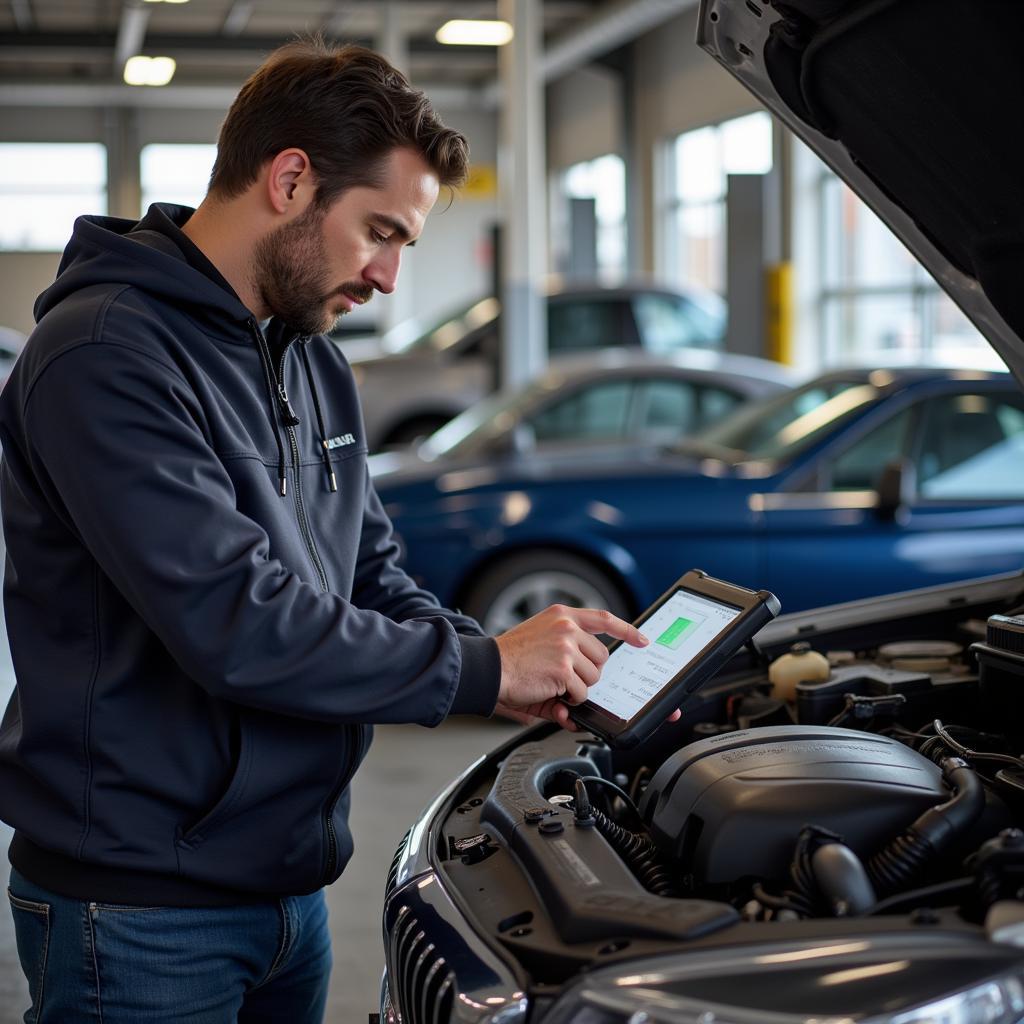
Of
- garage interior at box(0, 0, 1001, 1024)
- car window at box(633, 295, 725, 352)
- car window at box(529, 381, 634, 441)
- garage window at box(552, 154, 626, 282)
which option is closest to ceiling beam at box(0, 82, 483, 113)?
garage interior at box(0, 0, 1001, 1024)

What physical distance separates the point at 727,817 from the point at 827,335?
557 inches

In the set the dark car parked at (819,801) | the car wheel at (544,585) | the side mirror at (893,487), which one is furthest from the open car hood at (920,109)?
the car wheel at (544,585)

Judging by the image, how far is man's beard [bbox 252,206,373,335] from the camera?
1.69m

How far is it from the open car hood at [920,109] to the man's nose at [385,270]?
1.92ft

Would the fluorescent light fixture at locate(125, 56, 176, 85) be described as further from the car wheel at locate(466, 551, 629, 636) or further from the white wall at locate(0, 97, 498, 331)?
the car wheel at locate(466, 551, 629, 636)

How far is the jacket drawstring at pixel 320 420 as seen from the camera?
6.05ft

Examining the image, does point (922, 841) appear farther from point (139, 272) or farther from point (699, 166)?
point (699, 166)

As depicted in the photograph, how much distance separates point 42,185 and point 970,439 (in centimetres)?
2079

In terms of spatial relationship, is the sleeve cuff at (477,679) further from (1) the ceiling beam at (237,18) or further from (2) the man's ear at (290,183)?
(1) the ceiling beam at (237,18)

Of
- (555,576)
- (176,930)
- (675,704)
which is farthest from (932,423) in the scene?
(176,930)

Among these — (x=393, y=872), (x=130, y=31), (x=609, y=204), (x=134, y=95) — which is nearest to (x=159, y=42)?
(x=130, y=31)

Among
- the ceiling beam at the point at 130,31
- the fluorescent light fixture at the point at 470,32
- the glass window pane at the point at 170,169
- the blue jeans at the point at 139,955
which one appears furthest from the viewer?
the glass window pane at the point at 170,169

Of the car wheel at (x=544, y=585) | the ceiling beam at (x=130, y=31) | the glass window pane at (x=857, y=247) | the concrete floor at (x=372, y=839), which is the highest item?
the ceiling beam at (x=130, y=31)

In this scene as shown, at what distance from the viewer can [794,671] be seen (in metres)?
2.22
